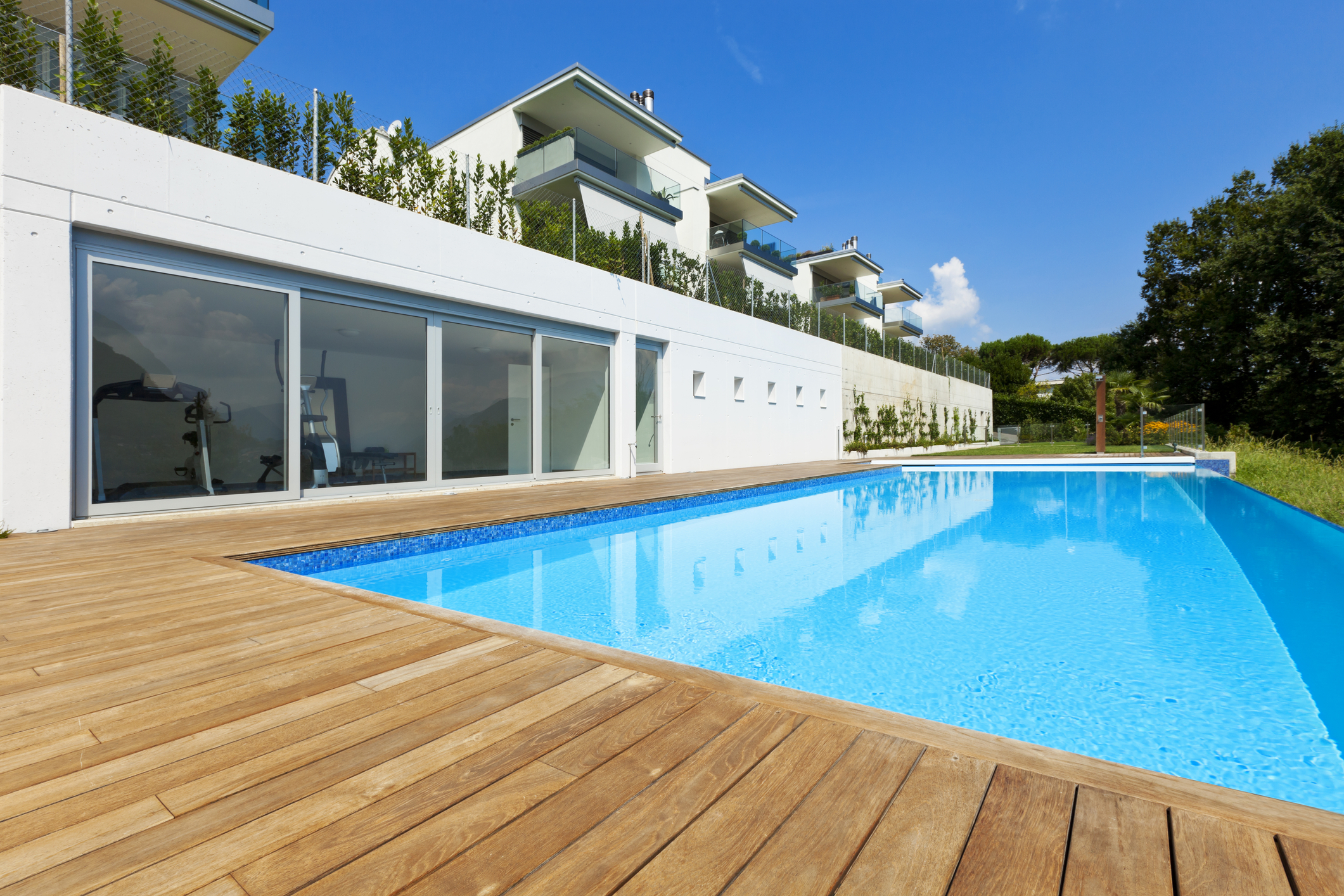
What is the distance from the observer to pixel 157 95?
516cm

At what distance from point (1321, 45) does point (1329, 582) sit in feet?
81.1

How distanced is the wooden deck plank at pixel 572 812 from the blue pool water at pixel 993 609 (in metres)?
1.53

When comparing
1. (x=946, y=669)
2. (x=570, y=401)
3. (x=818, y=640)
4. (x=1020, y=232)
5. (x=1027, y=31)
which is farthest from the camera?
(x=1020, y=232)

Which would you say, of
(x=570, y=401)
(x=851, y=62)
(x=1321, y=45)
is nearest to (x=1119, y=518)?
(x=570, y=401)

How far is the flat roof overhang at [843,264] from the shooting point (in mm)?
24734

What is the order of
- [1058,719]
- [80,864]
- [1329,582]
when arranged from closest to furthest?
[80,864], [1058,719], [1329,582]

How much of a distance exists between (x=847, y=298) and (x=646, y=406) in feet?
53.1

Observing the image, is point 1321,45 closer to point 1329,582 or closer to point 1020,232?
point 1020,232

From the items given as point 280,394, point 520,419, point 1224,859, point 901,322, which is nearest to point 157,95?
point 280,394

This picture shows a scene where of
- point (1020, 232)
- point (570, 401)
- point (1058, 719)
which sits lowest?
point (1058, 719)

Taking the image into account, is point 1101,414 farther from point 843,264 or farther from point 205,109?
point 205,109

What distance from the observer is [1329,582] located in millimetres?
4102

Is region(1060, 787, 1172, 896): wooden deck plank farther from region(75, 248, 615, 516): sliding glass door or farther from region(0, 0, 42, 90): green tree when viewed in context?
region(0, 0, 42, 90): green tree

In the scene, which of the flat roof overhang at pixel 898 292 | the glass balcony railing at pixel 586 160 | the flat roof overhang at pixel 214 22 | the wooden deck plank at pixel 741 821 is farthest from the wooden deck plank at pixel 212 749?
the flat roof overhang at pixel 898 292
